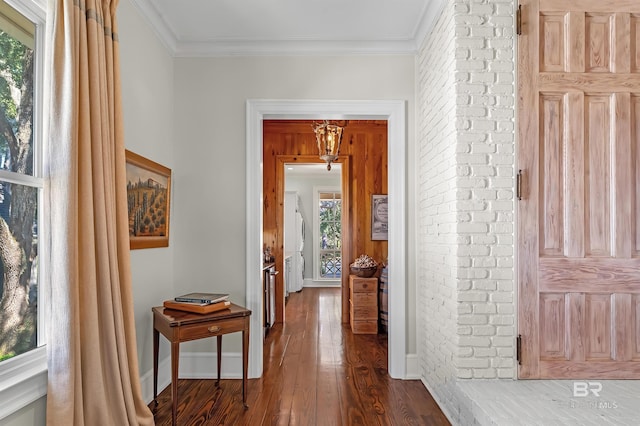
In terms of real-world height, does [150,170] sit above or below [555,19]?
below

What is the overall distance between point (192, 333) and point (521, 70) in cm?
251

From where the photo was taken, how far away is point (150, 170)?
2762 millimetres

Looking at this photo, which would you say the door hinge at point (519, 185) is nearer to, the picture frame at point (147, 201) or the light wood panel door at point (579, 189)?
the light wood panel door at point (579, 189)

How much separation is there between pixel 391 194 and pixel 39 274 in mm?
2371

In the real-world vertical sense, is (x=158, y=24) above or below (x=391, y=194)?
above

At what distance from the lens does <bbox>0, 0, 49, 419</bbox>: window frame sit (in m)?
1.53

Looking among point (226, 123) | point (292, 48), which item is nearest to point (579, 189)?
point (292, 48)

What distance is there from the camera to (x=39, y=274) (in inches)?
68.4

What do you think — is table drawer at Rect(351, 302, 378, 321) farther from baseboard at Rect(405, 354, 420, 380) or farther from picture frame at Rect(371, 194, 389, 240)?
baseboard at Rect(405, 354, 420, 380)

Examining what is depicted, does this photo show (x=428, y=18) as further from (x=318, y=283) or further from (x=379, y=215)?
(x=318, y=283)


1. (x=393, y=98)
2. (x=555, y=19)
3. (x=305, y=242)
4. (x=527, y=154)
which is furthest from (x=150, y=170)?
(x=305, y=242)

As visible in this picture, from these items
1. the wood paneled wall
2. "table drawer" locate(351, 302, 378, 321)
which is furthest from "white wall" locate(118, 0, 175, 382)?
"table drawer" locate(351, 302, 378, 321)

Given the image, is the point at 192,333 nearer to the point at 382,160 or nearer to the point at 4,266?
the point at 4,266

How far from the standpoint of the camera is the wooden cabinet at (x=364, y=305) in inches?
182
